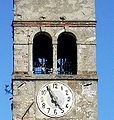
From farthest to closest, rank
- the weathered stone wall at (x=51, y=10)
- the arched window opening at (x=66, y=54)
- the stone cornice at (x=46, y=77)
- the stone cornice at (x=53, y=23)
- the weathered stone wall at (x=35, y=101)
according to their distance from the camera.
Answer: the arched window opening at (x=66, y=54) → the weathered stone wall at (x=51, y=10) → the stone cornice at (x=53, y=23) → the stone cornice at (x=46, y=77) → the weathered stone wall at (x=35, y=101)

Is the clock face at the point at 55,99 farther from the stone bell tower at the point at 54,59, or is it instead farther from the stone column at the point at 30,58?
the stone column at the point at 30,58

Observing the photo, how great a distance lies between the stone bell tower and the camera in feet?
127

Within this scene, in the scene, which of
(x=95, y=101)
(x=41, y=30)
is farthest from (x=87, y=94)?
(x=41, y=30)

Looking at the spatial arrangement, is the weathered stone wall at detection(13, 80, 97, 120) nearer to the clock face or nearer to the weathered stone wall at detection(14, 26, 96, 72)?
the clock face

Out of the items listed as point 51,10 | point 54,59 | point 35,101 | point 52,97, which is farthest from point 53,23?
point 35,101

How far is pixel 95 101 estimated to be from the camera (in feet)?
128

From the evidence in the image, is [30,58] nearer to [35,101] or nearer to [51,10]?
[35,101]

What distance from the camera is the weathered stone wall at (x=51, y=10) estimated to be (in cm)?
3994

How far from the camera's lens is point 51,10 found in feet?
131

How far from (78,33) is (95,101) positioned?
256 cm

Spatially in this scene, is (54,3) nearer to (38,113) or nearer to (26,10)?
(26,10)

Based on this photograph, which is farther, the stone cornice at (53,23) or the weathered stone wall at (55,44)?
the stone cornice at (53,23)

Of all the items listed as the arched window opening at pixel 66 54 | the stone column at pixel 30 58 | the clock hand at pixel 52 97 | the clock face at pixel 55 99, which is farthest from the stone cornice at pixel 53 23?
the clock hand at pixel 52 97

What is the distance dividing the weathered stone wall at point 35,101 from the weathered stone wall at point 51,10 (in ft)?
7.69
